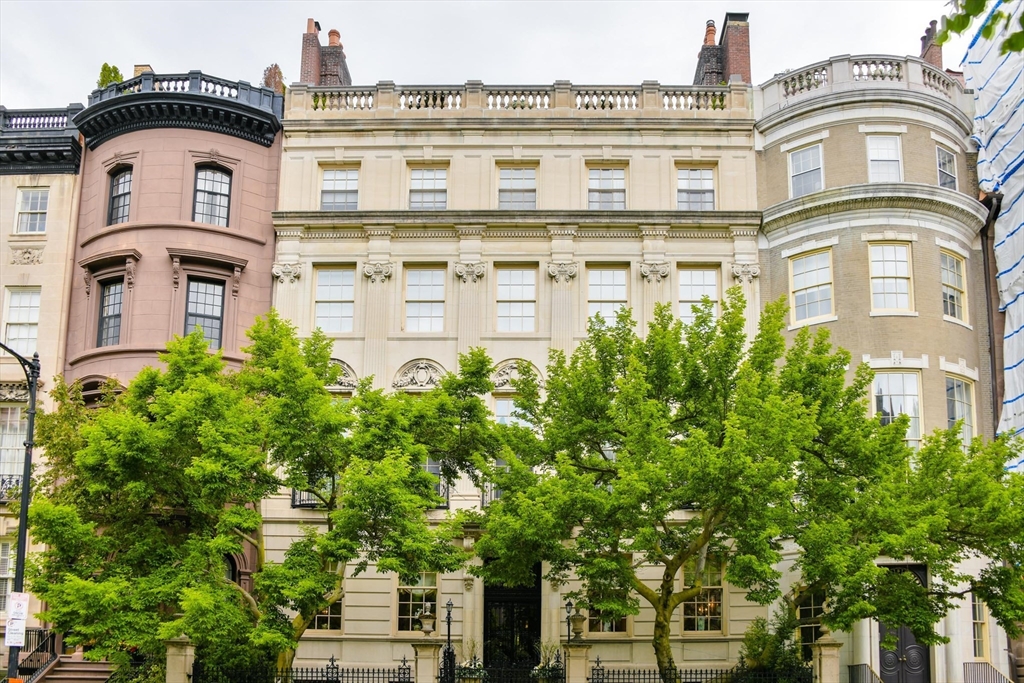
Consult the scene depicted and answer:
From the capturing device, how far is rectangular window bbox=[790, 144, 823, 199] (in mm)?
30859

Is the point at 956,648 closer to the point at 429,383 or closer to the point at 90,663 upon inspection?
the point at 429,383

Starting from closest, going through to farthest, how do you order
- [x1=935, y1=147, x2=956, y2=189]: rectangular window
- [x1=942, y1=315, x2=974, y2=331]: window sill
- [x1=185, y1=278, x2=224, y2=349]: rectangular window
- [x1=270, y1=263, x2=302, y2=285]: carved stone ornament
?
[x1=942, y1=315, x2=974, y2=331]: window sill, [x1=185, y1=278, x2=224, y2=349]: rectangular window, [x1=935, y1=147, x2=956, y2=189]: rectangular window, [x1=270, y1=263, x2=302, y2=285]: carved stone ornament

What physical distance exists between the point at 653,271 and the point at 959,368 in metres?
8.78

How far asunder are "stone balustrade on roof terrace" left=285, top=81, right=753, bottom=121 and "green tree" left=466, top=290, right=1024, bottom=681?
9.16 meters

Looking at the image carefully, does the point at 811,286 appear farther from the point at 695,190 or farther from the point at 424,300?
the point at 424,300

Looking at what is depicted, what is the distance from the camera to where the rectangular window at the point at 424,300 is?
3117 cm

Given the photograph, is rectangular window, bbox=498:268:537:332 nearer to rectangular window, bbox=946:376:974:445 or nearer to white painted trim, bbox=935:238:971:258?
white painted trim, bbox=935:238:971:258

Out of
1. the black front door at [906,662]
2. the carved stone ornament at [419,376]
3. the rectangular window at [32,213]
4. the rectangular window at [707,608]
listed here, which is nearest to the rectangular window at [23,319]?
the rectangular window at [32,213]

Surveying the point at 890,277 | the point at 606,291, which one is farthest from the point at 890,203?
the point at 606,291

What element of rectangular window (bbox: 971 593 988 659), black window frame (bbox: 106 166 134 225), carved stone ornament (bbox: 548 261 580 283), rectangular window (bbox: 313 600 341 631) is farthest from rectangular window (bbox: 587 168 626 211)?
rectangular window (bbox: 971 593 988 659)

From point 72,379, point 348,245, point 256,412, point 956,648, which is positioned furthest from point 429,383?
point 956,648

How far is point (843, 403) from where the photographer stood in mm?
24953

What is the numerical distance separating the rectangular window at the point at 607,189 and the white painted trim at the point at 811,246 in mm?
4994

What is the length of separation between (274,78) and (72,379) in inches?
500
